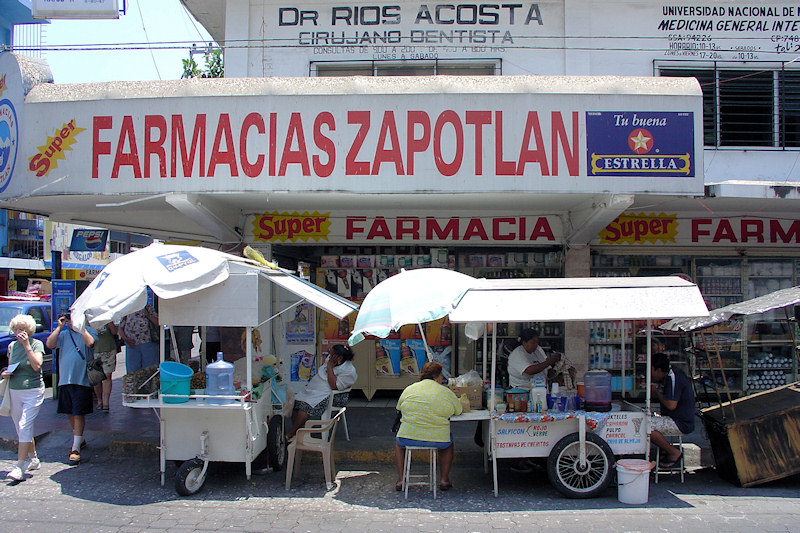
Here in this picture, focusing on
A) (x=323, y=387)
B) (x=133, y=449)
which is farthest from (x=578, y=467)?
(x=133, y=449)

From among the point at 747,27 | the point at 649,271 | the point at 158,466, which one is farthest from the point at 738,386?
the point at 158,466

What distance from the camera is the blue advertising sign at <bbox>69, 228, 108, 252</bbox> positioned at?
11180 millimetres

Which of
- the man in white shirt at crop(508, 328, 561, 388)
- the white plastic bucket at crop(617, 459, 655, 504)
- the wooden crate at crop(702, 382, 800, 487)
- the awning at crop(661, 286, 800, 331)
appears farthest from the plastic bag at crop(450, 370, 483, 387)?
the wooden crate at crop(702, 382, 800, 487)

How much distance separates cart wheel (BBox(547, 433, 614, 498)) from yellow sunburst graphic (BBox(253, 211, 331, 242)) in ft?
17.3

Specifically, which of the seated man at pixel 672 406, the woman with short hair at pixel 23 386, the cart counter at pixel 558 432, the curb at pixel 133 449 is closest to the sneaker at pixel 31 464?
the woman with short hair at pixel 23 386

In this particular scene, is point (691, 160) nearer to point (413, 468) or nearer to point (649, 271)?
point (649, 271)

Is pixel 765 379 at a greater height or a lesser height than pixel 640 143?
lesser

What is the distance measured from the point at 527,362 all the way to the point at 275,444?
10.5 ft

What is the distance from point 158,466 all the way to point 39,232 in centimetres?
2464

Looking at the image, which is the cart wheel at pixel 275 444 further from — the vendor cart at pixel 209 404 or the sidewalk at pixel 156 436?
the sidewalk at pixel 156 436

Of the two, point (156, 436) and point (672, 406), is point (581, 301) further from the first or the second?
point (156, 436)

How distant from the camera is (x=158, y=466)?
7203mm

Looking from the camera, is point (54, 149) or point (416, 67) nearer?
point (54, 149)

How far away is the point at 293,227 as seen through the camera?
9.91 meters
